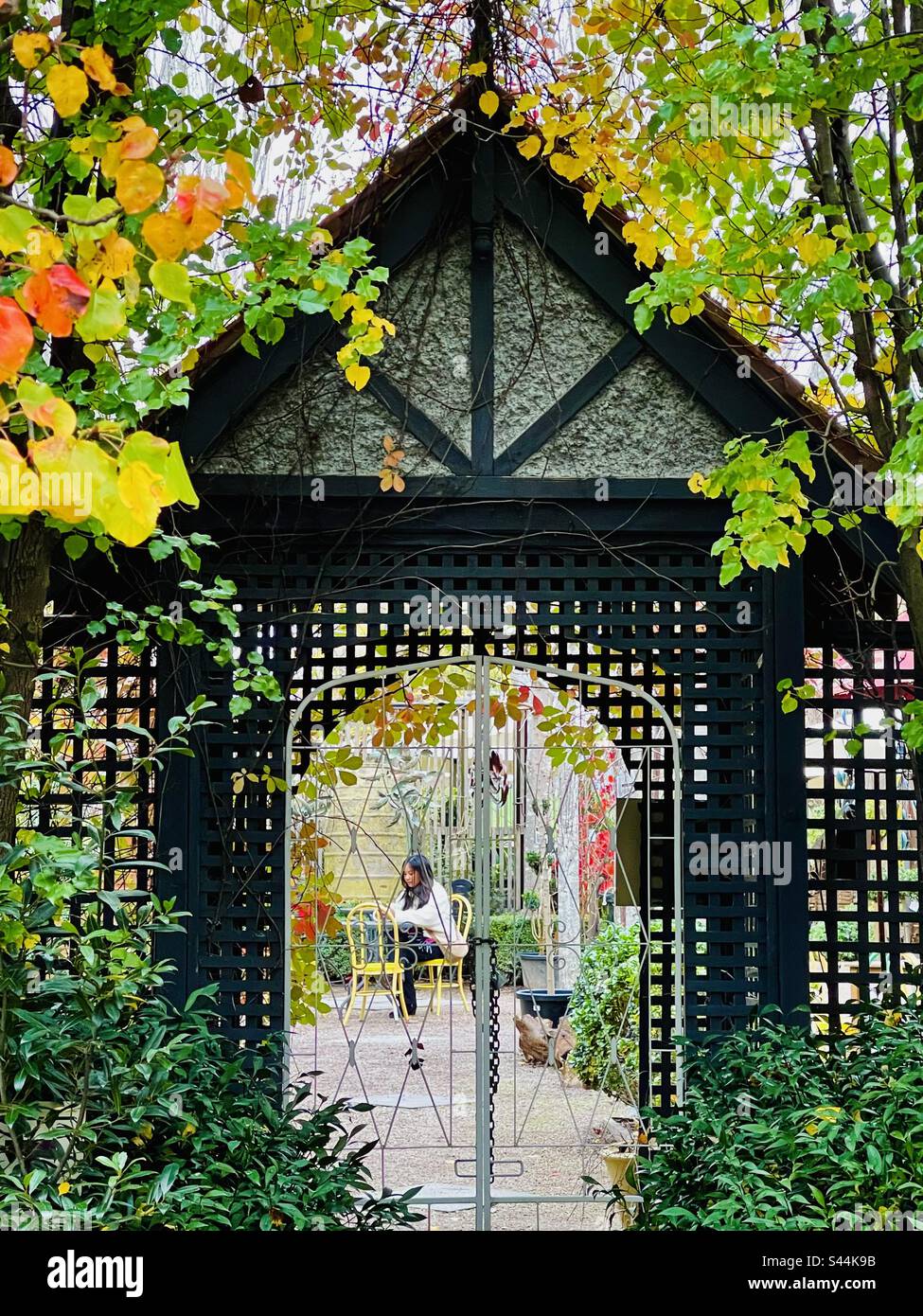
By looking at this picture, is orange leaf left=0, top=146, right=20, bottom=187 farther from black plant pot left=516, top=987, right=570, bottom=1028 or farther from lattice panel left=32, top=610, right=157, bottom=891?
black plant pot left=516, top=987, right=570, bottom=1028

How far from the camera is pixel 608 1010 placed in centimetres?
711

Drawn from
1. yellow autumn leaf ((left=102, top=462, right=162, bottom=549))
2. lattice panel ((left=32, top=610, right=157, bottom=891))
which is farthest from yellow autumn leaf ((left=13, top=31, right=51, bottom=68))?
lattice panel ((left=32, top=610, right=157, bottom=891))

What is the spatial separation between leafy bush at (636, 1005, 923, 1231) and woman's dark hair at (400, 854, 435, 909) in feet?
4.76

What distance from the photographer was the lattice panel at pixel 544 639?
492 centimetres

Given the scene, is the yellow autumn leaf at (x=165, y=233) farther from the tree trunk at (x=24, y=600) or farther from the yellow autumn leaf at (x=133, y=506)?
the tree trunk at (x=24, y=600)

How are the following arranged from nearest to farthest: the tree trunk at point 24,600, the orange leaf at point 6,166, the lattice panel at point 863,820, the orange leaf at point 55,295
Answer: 1. the orange leaf at point 55,295
2. the orange leaf at point 6,166
3. the tree trunk at point 24,600
4. the lattice panel at point 863,820

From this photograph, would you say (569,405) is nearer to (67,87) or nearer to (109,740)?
(109,740)

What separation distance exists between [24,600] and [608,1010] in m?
4.40

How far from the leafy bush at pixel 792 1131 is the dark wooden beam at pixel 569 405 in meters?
2.49

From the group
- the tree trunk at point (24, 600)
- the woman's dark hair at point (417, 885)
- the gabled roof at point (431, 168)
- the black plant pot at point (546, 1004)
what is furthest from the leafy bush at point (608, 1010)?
the tree trunk at point (24, 600)

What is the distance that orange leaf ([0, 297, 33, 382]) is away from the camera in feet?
6.27

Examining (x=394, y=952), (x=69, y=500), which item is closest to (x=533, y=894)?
(x=394, y=952)

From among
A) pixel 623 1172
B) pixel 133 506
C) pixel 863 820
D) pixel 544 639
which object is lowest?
pixel 623 1172

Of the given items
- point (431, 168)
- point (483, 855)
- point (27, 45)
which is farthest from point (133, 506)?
point (483, 855)
